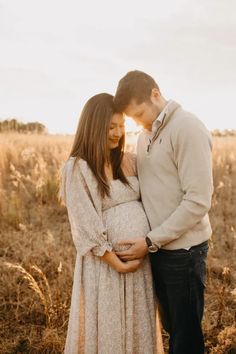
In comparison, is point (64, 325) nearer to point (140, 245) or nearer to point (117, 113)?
point (140, 245)

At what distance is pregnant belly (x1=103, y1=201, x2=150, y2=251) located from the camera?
2637 millimetres

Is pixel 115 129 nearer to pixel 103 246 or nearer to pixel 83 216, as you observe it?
pixel 83 216

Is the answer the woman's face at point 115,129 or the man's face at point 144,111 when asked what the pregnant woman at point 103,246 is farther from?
the man's face at point 144,111

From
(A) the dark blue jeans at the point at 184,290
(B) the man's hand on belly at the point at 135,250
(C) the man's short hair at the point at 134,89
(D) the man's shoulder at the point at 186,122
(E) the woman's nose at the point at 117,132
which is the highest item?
(C) the man's short hair at the point at 134,89

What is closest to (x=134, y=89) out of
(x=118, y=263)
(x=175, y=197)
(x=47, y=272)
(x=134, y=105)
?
(x=134, y=105)

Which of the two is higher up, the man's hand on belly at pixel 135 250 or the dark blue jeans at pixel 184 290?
the man's hand on belly at pixel 135 250

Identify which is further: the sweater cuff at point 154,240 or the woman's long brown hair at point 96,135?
the woman's long brown hair at point 96,135

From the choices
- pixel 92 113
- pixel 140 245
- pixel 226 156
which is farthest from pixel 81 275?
pixel 226 156

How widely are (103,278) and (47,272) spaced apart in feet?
7.18

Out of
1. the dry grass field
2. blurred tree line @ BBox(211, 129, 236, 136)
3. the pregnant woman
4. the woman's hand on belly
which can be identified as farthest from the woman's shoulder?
blurred tree line @ BBox(211, 129, 236, 136)

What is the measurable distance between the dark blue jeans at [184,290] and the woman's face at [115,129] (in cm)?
80

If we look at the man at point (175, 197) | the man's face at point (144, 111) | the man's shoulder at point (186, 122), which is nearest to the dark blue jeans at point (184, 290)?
the man at point (175, 197)

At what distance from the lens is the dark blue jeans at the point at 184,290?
2557mm

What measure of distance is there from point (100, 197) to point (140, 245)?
39cm
